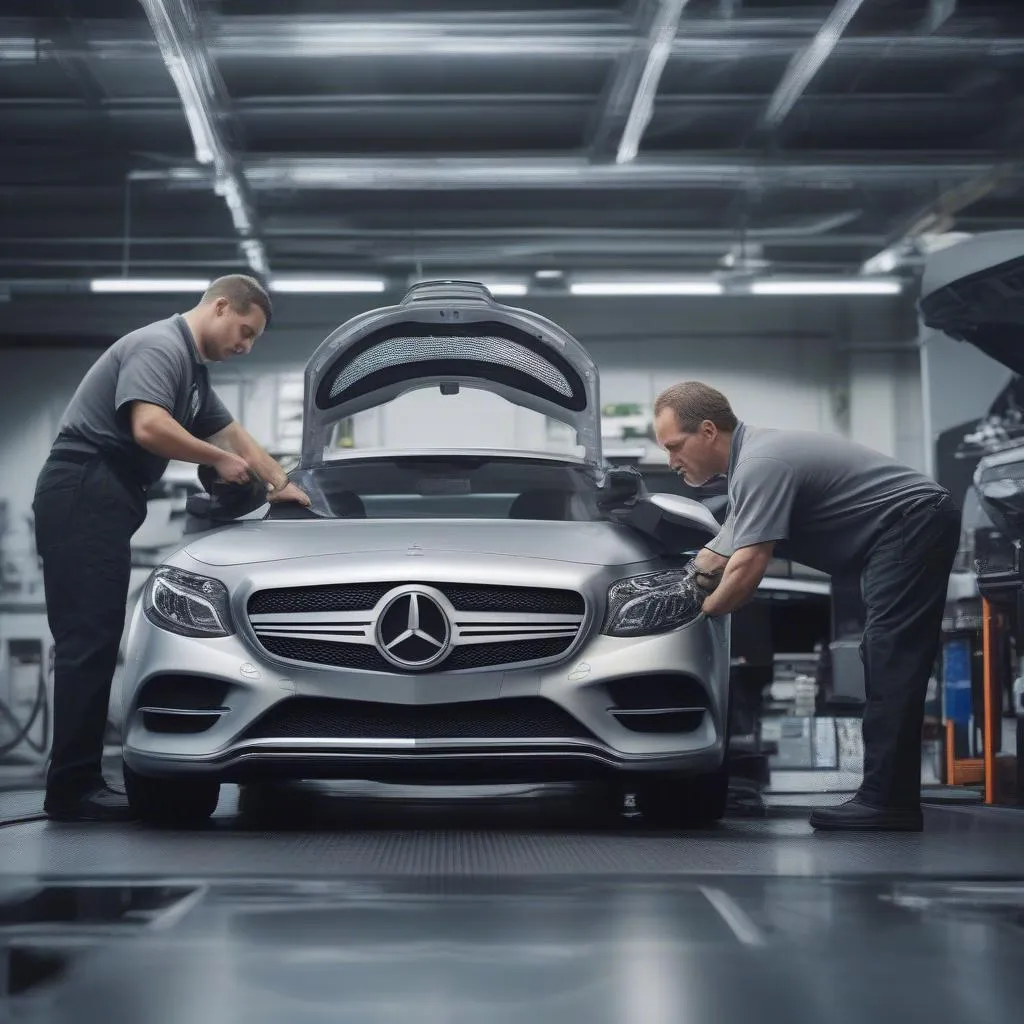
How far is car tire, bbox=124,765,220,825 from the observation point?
4.14m

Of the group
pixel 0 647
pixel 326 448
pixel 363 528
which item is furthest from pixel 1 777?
pixel 0 647

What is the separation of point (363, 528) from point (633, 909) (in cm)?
186

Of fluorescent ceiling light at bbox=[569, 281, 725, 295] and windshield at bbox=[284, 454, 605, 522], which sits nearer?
windshield at bbox=[284, 454, 605, 522]

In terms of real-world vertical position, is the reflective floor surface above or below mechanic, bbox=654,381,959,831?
below

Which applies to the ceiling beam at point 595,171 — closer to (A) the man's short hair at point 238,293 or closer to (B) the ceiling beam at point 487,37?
(B) the ceiling beam at point 487,37

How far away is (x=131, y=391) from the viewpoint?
15.3 ft

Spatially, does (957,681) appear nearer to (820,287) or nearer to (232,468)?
(232,468)

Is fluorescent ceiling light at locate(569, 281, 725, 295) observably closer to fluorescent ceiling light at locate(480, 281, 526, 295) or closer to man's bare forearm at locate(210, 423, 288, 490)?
fluorescent ceiling light at locate(480, 281, 526, 295)

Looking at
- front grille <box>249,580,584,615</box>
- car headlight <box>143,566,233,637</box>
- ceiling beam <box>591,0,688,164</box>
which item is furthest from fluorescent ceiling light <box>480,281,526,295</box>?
front grille <box>249,580,584,615</box>

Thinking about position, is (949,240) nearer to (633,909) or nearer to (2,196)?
(2,196)

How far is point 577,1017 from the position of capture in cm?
189

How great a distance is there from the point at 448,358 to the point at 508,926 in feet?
10.3

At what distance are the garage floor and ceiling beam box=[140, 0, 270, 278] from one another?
6430 mm

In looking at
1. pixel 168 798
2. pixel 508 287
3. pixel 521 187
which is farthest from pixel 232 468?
pixel 508 287
